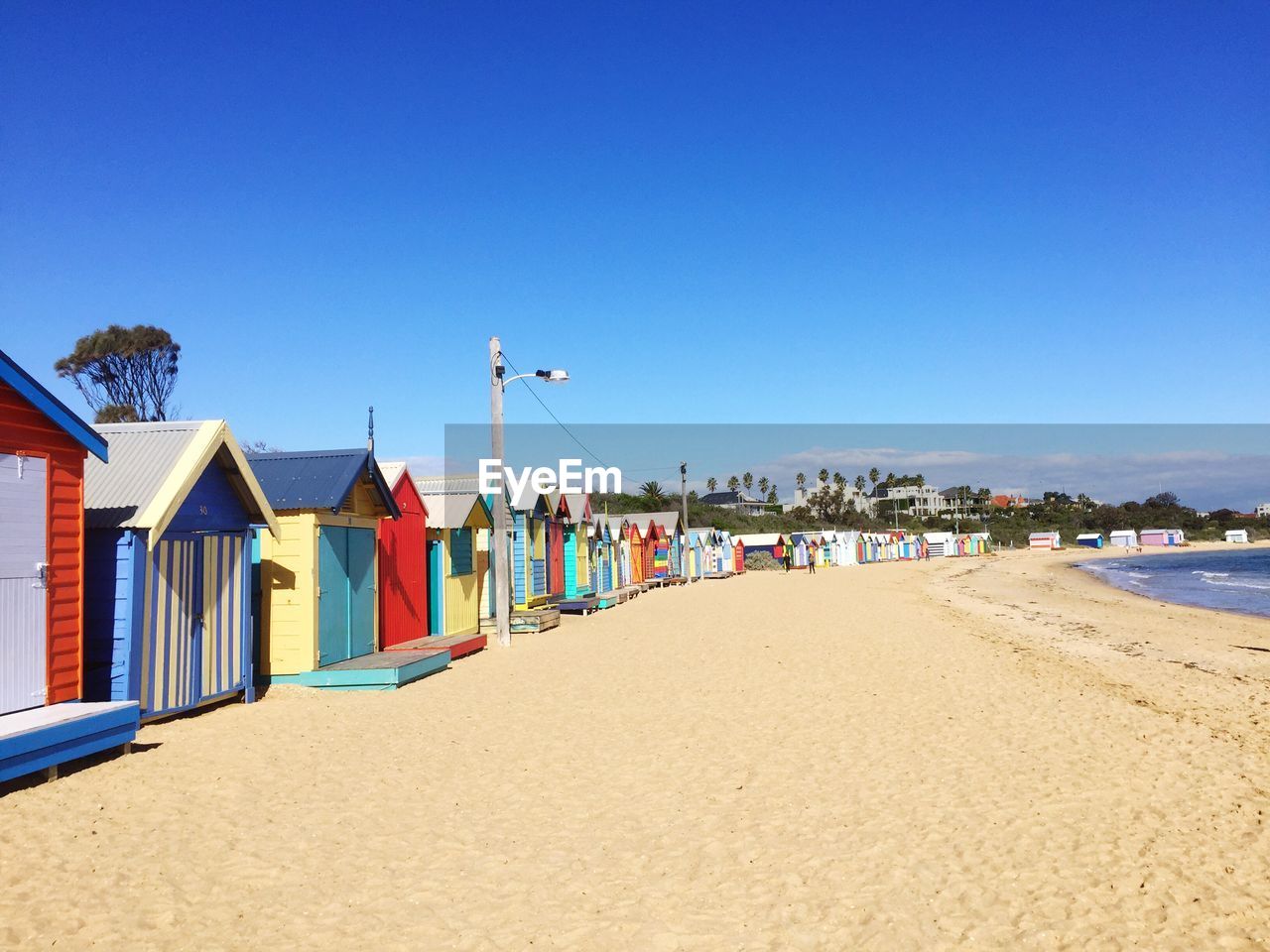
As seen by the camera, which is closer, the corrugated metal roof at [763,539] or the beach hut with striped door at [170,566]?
the beach hut with striped door at [170,566]

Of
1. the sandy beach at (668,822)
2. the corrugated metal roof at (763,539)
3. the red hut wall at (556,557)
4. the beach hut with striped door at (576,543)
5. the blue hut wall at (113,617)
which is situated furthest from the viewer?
the corrugated metal roof at (763,539)

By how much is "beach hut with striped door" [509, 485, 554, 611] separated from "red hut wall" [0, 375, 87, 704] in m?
14.7

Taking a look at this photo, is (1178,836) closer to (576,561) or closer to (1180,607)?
(576,561)

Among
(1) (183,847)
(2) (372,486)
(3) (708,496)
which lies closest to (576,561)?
(2) (372,486)

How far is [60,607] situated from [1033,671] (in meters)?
14.4

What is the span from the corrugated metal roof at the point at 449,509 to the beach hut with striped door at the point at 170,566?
6.24 metres

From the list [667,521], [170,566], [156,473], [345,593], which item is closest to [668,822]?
[170,566]

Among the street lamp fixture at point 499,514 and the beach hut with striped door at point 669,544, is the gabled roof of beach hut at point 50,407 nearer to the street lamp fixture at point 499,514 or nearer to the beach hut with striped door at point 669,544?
the street lamp fixture at point 499,514

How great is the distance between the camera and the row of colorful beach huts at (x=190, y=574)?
754 cm

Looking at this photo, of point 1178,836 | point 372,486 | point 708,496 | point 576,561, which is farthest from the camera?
point 708,496

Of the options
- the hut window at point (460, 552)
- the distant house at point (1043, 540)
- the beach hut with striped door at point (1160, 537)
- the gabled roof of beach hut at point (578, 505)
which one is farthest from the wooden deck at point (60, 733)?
the beach hut with striped door at point (1160, 537)

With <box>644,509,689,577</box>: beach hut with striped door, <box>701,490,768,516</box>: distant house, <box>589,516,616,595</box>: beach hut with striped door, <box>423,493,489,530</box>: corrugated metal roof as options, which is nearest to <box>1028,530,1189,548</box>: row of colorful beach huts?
<box>701,490,768,516</box>: distant house

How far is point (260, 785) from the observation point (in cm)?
734

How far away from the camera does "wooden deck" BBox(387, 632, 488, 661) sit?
14844 millimetres
